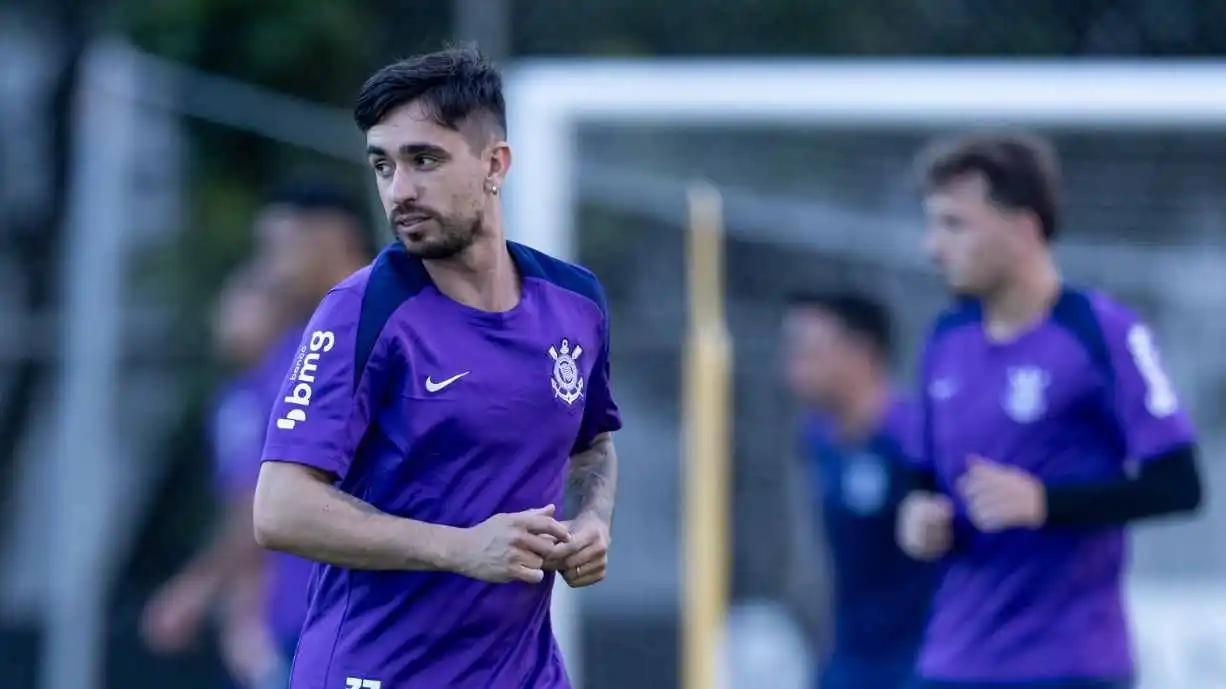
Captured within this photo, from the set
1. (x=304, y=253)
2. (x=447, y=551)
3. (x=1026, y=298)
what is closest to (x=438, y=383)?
(x=447, y=551)

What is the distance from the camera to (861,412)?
8141 mm

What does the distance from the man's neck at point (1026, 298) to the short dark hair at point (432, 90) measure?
6.92ft

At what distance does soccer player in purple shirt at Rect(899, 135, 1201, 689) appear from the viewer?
18.3ft

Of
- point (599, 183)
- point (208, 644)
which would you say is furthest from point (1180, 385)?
point (208, 644)

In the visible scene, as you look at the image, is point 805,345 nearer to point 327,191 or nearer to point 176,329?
point 327,191

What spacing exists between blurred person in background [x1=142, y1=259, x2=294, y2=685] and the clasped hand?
3.22 m

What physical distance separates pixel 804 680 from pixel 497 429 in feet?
18.3

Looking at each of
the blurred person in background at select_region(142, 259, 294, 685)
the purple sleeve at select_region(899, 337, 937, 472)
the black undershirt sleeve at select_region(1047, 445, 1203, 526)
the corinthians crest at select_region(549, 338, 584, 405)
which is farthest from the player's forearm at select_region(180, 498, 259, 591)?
the corinthians crest at select_region(549, 338, 584, 405)

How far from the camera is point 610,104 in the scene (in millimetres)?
8250

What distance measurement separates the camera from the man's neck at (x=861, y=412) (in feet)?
26.6

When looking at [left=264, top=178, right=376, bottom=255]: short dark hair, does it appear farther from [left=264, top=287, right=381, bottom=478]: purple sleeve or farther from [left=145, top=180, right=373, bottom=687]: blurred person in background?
[left=264, top=287, right=381, bottom=478]: purple sleeve

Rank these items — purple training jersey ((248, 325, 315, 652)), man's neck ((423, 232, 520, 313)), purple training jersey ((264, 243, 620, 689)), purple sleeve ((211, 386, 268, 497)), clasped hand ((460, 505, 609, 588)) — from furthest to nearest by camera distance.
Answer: purple sleeve ((211, 386, 268, 497))
purple training jersey ((248, 325, 315, 652))
man's neck ((423, 232, 520, 313))
purple training jersey ((264, 243, 620, 689))
clasped hand ((460, 505, 609, 588))

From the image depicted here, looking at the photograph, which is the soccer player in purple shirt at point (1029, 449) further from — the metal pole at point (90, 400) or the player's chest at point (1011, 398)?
the metal pole at point (90, 400)

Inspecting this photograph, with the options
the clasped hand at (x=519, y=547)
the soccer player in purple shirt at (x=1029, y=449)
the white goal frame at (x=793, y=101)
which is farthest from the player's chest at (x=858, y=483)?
the clasped hand at (x=519, y=547)
